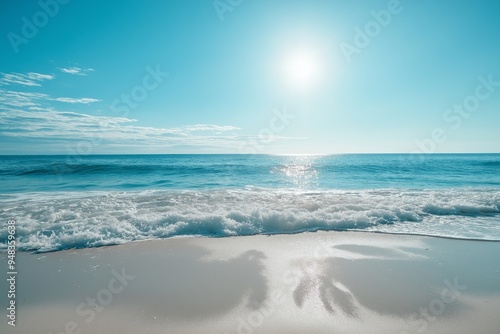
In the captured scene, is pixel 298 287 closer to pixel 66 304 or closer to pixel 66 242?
pixel 66 304

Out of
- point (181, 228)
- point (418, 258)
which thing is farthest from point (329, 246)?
point (181, 228)

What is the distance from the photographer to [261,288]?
4469 mm

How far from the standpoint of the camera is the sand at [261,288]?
3617 millimetres

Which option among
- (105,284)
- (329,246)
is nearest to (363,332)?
(329,246)

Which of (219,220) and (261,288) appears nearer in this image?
(261,288)

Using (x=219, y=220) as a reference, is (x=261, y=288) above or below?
below

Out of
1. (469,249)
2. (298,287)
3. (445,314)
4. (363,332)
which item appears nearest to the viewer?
(363,332)

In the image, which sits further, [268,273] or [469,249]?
[469,249]

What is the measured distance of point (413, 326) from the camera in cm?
356

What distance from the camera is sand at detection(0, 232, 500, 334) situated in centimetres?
362

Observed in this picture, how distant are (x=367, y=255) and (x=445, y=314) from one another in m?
2.09

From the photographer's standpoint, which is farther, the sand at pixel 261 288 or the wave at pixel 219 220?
the wave at pixel 219 220

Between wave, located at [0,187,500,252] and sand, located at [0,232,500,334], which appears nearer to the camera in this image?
sand, located at [0,232,500,334]

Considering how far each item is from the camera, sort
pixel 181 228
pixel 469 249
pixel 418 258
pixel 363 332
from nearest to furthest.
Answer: pixel 363 332 < pixel 418 258 < pixel 469 249 < pixel 181 228
